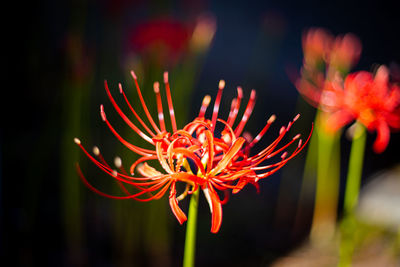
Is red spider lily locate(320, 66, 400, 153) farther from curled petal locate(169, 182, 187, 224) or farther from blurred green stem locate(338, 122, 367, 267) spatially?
curled petal locate(169, 182, 187, 224)

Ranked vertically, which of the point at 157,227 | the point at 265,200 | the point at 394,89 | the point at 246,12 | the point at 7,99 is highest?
the point at 246,12

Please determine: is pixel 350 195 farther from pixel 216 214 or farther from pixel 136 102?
pixel 136 102

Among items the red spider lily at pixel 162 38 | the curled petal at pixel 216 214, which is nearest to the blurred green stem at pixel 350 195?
the curled petal at pixel 216 214

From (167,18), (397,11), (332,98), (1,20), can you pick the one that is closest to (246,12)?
(397,11)

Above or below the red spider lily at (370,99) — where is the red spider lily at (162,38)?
above

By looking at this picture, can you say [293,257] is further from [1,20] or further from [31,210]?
[1,20]

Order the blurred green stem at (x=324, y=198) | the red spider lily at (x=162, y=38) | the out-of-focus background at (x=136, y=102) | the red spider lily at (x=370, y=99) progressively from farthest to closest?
the blurred green stem at (x=324, y=198)
the out-of-focus background at (x=136, y=102)
the red spider lily at (x=162, y=38)
the red spider lily at (x=370, y=99)

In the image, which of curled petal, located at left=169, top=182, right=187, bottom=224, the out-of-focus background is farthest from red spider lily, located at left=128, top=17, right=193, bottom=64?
curled petal, located at left=169, top=182, right=187, bottom=224

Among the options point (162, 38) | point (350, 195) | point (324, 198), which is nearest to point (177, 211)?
point (350, 195)

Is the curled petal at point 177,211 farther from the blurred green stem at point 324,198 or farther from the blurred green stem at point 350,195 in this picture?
the blurred green stem at point 324,198
